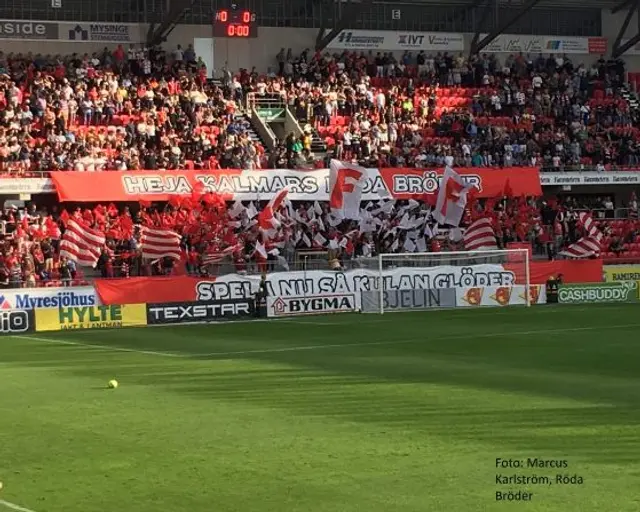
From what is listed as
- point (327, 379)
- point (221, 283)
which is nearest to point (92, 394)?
point (327, 379)

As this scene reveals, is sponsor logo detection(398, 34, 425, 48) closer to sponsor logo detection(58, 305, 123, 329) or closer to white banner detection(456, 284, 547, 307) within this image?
white banner detection(456, 284, 547, 307)

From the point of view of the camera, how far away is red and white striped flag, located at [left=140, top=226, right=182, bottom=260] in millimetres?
41406

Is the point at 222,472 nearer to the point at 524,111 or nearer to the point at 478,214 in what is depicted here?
the point at 478,214

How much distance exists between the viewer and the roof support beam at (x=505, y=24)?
196 feet

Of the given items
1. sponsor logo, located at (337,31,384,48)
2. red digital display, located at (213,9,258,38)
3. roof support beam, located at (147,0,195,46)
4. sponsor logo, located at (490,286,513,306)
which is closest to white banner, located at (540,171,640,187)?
sponsor logo, located at (337,31,384,48)

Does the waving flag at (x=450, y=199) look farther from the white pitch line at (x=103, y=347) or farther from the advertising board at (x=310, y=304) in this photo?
the white pitch line at (x=103, y=347)

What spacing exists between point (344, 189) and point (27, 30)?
1708cm

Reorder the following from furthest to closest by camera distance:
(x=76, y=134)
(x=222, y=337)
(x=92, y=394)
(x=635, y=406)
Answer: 1. (x=76, y=134)
2. (x=222, y=337)
3. (x=92, y=394)
4. (x=635, y=406)

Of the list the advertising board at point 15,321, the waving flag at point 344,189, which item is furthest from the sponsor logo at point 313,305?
the advertising board at point 15,321

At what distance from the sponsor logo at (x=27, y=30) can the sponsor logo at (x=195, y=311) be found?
20.0 m

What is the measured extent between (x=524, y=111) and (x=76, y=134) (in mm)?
21747

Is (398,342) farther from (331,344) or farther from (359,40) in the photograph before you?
(359,40)

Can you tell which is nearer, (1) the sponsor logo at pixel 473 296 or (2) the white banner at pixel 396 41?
(1) the sponsor logo at pixel 473 296

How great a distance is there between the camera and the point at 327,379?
846 inches
